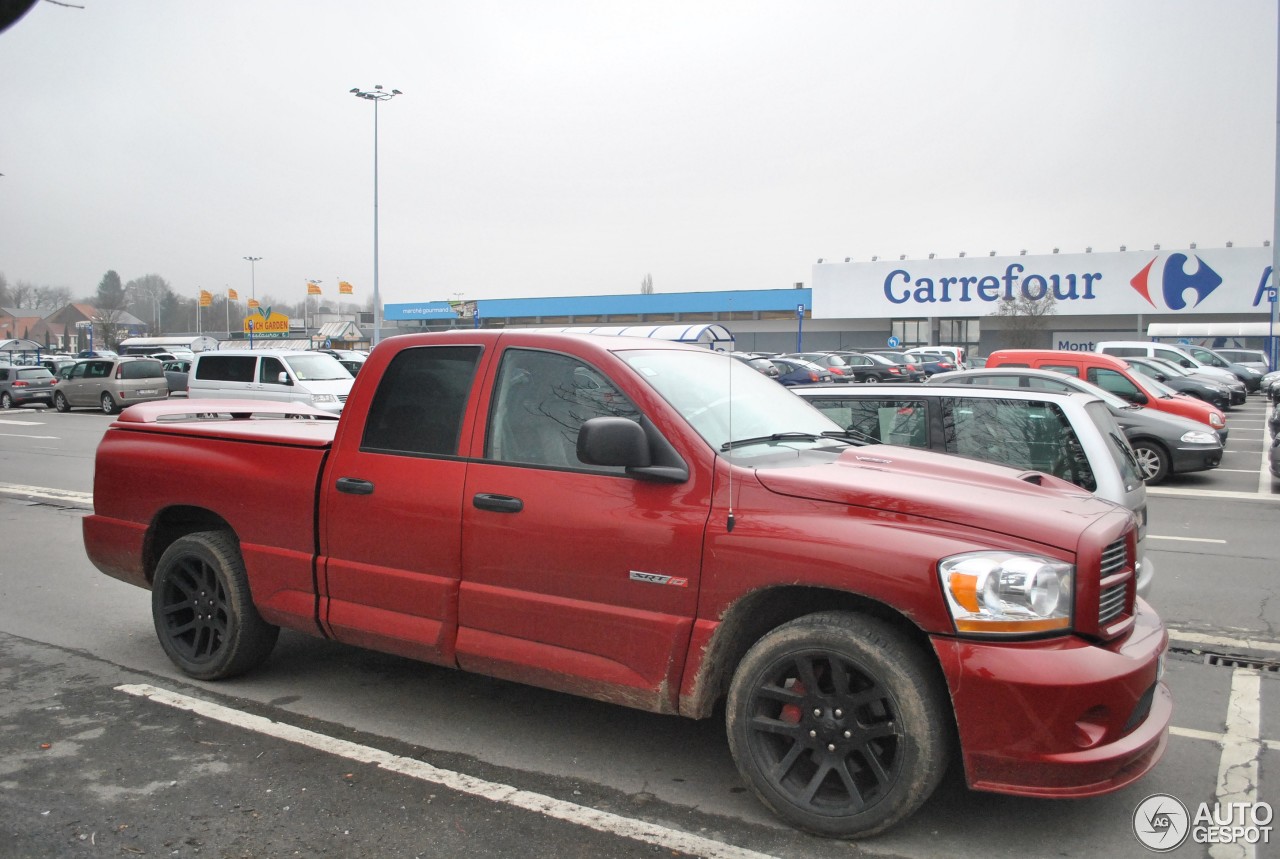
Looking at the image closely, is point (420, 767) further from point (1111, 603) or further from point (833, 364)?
point (833, 364)

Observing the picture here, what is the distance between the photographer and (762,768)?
354 centimetres

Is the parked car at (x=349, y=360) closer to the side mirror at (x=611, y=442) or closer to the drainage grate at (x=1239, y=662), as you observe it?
the drainage grate at (x=1239, y=662)

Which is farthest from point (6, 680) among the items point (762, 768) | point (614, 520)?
point (762, 768)

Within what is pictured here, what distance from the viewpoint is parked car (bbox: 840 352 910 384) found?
125 ft

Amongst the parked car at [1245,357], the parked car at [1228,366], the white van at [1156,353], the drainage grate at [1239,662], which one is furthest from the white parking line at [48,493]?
the parked car at [1245,357]

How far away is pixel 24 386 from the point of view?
110ft

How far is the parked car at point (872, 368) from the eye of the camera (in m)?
38.2

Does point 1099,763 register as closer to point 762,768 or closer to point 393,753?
point 762,768

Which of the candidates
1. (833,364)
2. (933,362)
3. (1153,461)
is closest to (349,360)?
(833,364)

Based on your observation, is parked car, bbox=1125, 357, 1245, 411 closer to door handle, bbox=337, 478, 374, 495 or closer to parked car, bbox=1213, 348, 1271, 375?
parked car, bbox=1213, 348, 1271, 375

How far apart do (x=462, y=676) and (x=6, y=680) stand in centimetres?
244

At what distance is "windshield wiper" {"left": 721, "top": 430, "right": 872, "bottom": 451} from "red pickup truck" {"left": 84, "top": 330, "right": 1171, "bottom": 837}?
0.02 m

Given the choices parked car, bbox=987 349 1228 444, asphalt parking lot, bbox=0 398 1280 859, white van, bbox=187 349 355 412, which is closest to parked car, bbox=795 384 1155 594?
asphalt parking lot, bbox=0 398 1280 859

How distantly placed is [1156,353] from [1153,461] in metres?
18.0
